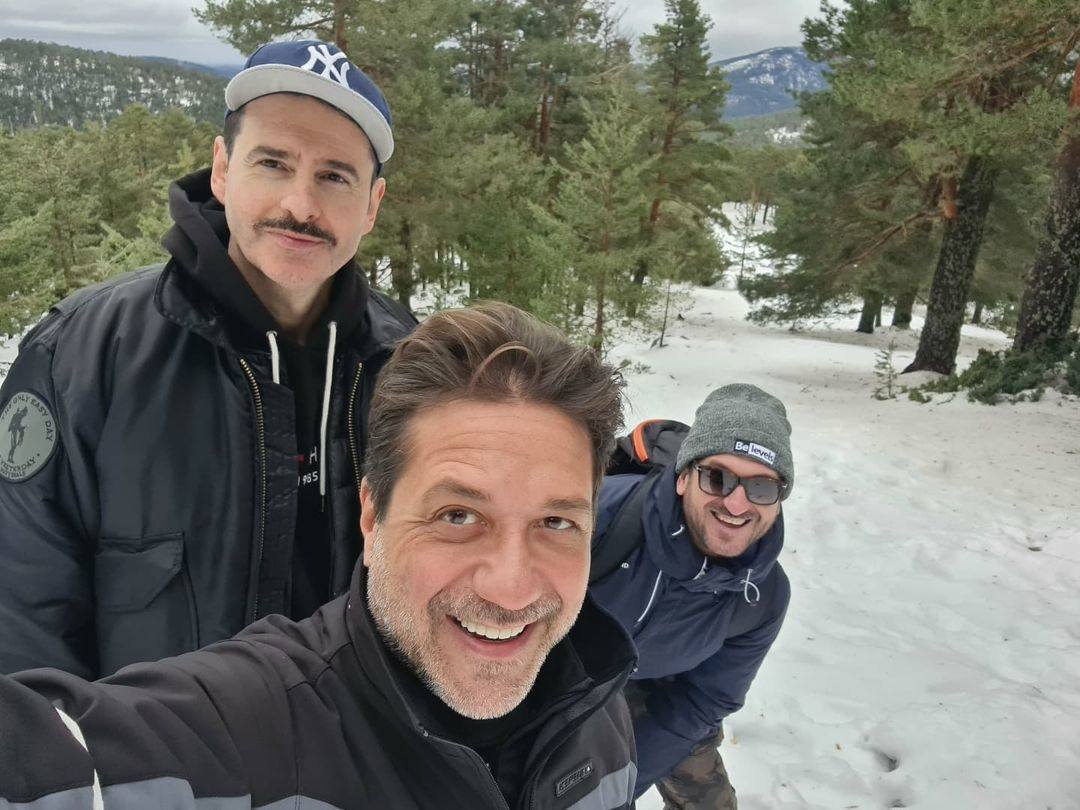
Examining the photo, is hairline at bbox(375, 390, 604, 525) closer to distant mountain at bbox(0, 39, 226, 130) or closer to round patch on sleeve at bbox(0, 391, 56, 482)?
round patch on sleeve at bbox(0, 391, 56, 482)

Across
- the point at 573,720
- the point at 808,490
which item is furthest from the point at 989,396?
the point at 573,720

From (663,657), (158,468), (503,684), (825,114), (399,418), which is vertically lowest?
(663,657)

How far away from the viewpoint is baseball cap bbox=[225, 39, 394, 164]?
1.80 m

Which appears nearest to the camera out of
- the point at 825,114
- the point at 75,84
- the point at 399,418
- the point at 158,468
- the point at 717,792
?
the point at 399,418

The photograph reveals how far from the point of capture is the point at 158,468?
1.60 meters

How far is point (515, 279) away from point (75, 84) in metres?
214

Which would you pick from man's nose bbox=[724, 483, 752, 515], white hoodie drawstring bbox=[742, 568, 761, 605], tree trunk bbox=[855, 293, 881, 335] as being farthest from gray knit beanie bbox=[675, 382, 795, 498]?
tree trunk bbox=[855, 293, 881, 335]

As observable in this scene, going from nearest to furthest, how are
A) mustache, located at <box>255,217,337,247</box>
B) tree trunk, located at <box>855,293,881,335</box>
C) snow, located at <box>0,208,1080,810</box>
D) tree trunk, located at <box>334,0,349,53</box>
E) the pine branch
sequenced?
mustache, located at <box>255,217,337,247</box> → snow, located at <box>0,208,1080,810</box> → tree trunk, located at <box>334,0,349,53</box> → the pine branch → tree trunk, located at <box>855,293,881,335</box>

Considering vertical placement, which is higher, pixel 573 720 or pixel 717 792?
pixel 573 720

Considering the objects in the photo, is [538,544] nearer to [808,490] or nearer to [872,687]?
[872,687]

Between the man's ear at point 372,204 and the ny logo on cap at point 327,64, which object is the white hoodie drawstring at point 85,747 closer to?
the man's ear at point 372,204

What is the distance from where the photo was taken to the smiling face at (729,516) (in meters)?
2.42

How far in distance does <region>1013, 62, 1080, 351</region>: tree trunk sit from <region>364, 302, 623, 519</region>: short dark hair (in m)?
11.0

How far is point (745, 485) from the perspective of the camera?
2.46 metres
